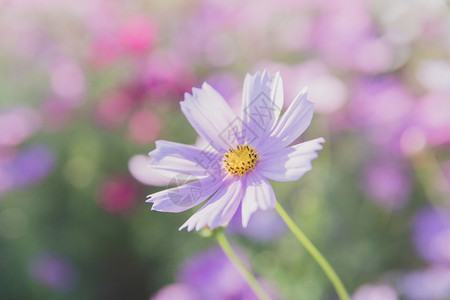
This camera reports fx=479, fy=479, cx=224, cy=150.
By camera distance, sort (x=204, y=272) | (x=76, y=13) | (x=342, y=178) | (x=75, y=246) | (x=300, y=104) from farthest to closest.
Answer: (x=76, y=13) < (x=75, y=246) < (x=342, y=178) < (x=204, y=272) < (x=300, y=104)

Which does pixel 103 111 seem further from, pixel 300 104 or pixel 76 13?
pixel 300 104

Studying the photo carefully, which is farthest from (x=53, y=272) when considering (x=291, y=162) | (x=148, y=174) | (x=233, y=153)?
(x=291, y=162)

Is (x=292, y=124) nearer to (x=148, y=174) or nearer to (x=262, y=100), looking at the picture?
(x=262, y=100)

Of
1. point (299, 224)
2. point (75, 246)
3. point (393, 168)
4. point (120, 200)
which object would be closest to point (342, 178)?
point (393, 168)

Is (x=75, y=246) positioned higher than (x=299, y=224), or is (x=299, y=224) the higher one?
(x=75, y=246)

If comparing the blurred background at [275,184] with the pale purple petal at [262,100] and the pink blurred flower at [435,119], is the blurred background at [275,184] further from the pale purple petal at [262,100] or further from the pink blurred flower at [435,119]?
the pale purple petal at [262,100]

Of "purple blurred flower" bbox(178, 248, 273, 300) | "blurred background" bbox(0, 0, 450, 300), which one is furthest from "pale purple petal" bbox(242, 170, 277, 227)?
"purple blurred flower" bbox(178, 248, 273, 300)

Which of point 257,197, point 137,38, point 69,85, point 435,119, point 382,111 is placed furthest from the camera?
point 69,85

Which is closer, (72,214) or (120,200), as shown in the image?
(120,200)
